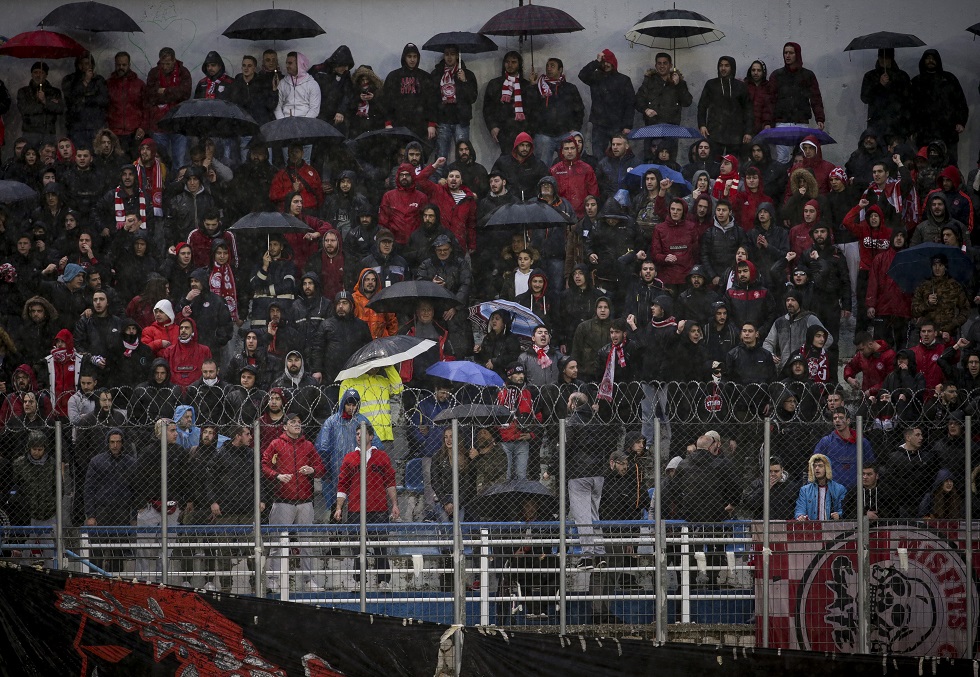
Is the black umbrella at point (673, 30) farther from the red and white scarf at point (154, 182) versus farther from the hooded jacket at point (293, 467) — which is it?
the hooded jacket at point (293, 467)

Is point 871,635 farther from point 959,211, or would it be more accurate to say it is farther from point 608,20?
point 608,20

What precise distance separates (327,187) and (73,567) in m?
8.21

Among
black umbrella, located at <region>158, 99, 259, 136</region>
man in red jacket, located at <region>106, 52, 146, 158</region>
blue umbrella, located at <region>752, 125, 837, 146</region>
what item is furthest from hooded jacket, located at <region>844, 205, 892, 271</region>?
man in red jacket, located at <region>106, 52, 146, 158</region>

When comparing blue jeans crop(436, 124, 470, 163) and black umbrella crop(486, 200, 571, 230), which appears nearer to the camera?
black umbrella crop(486, 200, 571, 230)

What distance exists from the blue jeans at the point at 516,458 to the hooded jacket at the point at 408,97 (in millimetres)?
8055

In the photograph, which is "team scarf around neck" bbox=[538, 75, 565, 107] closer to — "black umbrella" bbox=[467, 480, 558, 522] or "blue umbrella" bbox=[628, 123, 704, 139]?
"blue umbrella" bbox=[628, 123, 704, 139]

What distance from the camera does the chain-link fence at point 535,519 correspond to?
12.0 meters

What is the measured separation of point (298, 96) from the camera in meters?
20.5

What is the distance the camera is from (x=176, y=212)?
18.9m

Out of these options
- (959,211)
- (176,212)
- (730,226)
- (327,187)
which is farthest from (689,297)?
(176,212)

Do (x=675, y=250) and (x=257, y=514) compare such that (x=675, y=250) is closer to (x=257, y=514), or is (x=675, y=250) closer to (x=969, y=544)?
(x=969, y=544)

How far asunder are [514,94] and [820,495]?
30.1ft

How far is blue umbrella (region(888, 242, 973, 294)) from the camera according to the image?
57.9ft

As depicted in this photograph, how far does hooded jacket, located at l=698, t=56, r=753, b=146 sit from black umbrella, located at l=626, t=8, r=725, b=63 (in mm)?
780
